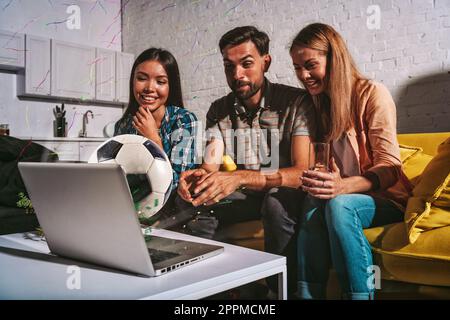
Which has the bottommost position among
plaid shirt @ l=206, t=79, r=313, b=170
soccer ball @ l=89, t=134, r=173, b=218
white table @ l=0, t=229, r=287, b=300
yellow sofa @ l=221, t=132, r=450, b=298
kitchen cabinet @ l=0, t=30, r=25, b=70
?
yellow sofa @ l=221, t=132, r=450, b=298

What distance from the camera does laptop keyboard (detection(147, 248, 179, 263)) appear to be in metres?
0.92

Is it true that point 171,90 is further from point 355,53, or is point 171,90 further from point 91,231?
point 91,231

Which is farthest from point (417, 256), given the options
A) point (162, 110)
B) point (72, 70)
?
point (72, 70)

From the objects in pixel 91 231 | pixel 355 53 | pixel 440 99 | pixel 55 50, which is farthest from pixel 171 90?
pixel 91 231

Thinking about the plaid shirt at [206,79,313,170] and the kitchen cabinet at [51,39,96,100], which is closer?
the plaid shirt at [206,79,313,170]

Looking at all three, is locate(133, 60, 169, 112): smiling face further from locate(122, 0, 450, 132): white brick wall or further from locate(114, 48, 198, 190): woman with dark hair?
locate(122, 0, 450, 132): white brick wall

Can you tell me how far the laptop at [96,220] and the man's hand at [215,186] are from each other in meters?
0.86

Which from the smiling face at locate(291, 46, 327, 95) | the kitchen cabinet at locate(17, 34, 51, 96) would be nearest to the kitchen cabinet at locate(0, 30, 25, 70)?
the kitchen cabinet at locate(17, 34, 51, 96)

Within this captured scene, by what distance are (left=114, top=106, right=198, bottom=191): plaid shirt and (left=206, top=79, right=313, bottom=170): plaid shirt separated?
0.60 feet

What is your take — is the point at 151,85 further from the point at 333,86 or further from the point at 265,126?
the point at 333,86

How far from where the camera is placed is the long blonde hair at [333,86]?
1.59 metres

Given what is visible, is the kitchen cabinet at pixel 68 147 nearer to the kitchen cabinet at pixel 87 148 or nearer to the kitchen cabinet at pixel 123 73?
the kitchen cabinet at pixel 87 148

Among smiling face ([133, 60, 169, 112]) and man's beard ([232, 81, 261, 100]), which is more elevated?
smiling face ([133, 60, 169, 112])

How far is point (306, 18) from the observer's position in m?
1.71
